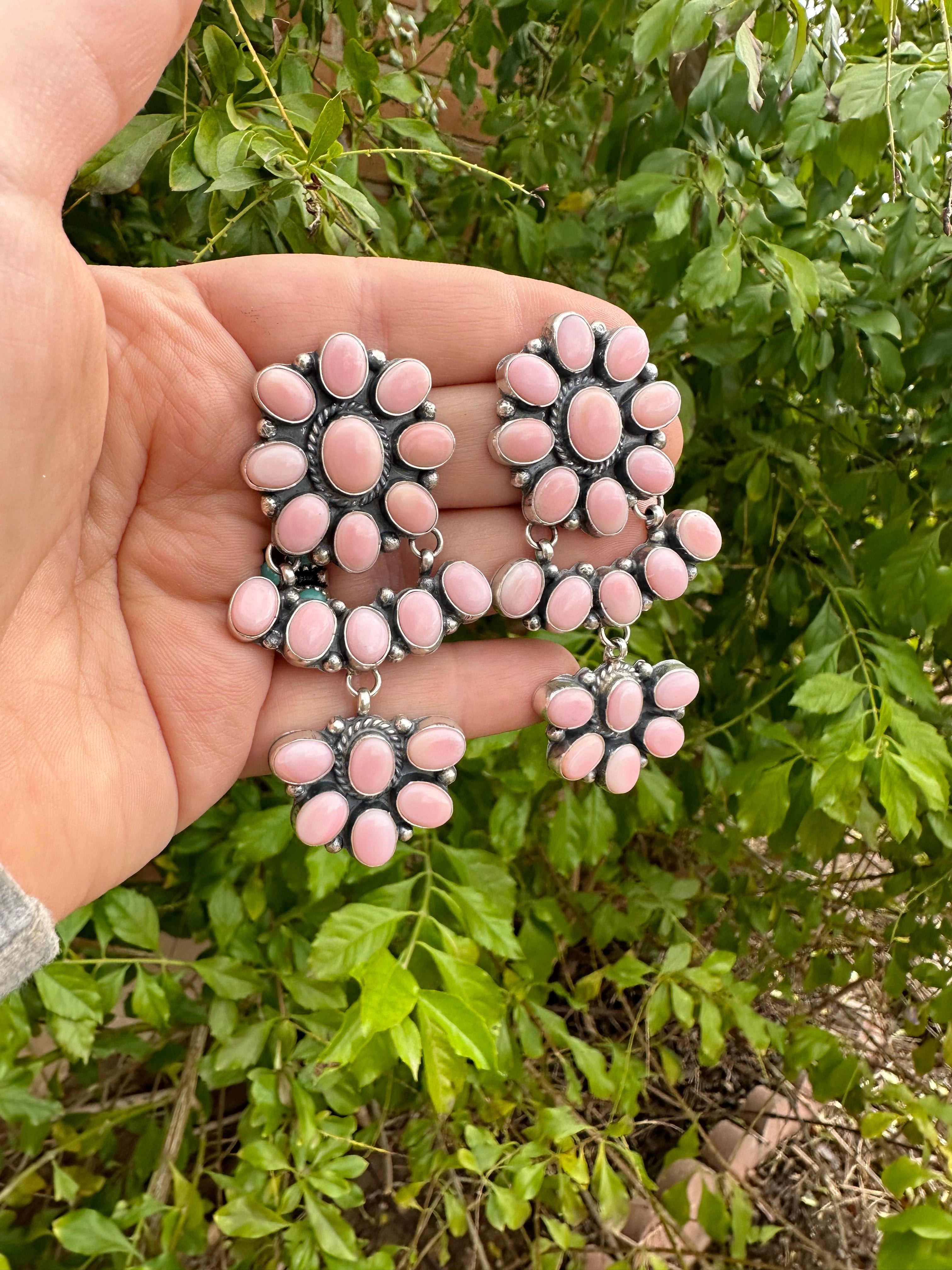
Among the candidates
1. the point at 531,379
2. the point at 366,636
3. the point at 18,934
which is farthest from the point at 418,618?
the point at 18,934

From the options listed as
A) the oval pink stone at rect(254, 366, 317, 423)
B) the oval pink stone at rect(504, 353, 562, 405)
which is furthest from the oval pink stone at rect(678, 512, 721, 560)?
the oval pink stone at rect(254, 366, 317, 423)

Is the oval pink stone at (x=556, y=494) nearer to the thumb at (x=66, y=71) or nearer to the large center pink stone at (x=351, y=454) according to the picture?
the large center pink stone at (x=351, y=454)

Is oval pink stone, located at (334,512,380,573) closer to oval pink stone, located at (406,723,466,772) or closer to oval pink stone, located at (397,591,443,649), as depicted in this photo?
oval pink stone, located at (397,591,443,649)

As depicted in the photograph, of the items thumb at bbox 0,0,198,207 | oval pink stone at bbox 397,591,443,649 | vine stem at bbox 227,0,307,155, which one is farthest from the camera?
oval pink stone at bbox 397,591,443,649

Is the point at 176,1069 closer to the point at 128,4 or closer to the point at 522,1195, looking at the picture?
the point at 522,1195

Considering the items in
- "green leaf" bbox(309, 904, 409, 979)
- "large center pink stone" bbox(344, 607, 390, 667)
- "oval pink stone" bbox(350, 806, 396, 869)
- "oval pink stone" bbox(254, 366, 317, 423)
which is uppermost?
"oval pink stone" bbox(254, 366, 317, 423)

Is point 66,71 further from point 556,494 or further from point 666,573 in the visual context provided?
point 666,573
